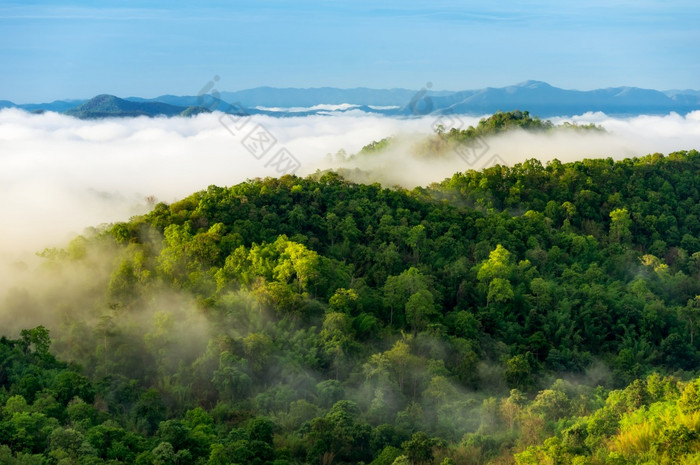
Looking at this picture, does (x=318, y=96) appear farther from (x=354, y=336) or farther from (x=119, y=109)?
(x=354, y=336)

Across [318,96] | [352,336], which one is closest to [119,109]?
[318,96]

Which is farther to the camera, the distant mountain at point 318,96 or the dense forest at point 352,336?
the distant mountain at point 318,96

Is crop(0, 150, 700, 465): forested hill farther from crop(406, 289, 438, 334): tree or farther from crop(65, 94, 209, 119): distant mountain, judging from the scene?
crop(65, 94, 209, 119): distant mountain

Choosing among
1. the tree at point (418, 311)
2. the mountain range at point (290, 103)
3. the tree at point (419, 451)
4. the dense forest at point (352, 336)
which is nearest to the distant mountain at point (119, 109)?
the mountain range at point (290, 103)

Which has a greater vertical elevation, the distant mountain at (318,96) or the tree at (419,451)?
the distant mountain at (318,96)

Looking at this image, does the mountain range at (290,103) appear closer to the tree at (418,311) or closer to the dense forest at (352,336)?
the dense forest at (352,336)

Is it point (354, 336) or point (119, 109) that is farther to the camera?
point (119, 109)

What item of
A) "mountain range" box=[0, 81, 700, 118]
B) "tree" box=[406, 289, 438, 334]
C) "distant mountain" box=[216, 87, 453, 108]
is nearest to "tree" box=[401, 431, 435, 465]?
"tree" box=[406, 289, 438, 334]
